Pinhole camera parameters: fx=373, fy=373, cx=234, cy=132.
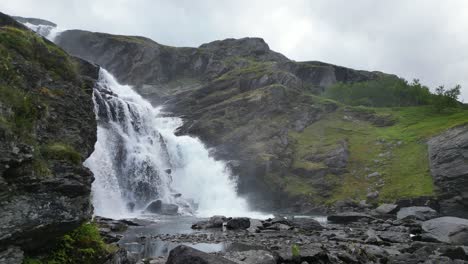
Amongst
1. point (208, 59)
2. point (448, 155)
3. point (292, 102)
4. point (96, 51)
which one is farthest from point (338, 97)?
point (96, 51)

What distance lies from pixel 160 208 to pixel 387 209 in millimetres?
31174

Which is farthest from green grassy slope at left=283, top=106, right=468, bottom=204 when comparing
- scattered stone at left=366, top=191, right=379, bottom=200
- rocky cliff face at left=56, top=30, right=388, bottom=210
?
rocky cliff face at left=56, top=30, right=388, bottom=210

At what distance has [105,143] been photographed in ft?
174

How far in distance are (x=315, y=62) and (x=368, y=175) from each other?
3763 inches

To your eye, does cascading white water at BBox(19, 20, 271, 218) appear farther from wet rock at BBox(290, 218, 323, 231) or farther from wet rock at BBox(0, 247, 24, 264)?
wet rock at BBox(0, 247, 24, 264)

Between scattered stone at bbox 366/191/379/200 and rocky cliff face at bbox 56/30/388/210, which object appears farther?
rocky cliff face at bbox 56/30/388/210

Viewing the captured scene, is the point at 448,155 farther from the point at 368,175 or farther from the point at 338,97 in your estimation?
the point at 338,97

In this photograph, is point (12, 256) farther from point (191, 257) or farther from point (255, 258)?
point (255, 258)

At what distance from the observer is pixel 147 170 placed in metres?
56.2

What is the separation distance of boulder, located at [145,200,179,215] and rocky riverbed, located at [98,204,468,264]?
12.6m

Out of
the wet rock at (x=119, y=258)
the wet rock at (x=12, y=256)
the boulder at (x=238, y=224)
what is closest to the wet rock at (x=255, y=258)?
the wet rock at (x=119, y=258)

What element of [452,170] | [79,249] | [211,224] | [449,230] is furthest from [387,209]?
[79,249]

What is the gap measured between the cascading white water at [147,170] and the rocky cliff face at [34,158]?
99.5 feet

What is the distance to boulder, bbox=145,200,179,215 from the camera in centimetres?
5022
